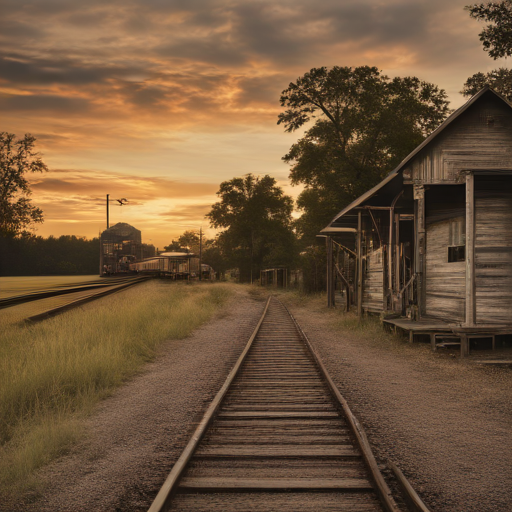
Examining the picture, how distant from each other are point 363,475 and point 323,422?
5.23 ft

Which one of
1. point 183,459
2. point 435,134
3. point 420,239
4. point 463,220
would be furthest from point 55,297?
point 463,220

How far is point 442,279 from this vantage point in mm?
13664

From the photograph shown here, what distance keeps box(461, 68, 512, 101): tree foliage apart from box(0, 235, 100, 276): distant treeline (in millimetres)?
58458

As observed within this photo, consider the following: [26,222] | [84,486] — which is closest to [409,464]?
[84,486]

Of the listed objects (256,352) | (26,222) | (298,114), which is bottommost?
(256,352)

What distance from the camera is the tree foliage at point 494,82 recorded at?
2591cm

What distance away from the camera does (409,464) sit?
4.70 meters

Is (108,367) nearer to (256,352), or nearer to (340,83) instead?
(256,352)

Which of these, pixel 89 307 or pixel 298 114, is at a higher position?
pixel 298 114

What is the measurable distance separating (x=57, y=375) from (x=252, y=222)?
185 feet

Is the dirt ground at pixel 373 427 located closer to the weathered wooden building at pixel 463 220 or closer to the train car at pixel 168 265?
the weathered wooden building at pixel 463 220

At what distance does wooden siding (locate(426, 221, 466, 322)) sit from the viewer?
12.7m

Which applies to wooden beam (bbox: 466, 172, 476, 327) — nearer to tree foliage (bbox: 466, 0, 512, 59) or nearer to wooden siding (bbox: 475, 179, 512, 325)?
wooden siding (bbox: 475, 179, 512, 325)

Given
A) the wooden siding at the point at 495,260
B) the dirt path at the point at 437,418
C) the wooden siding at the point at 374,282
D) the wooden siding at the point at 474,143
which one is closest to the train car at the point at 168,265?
the wooden siding at the point at 374,282
